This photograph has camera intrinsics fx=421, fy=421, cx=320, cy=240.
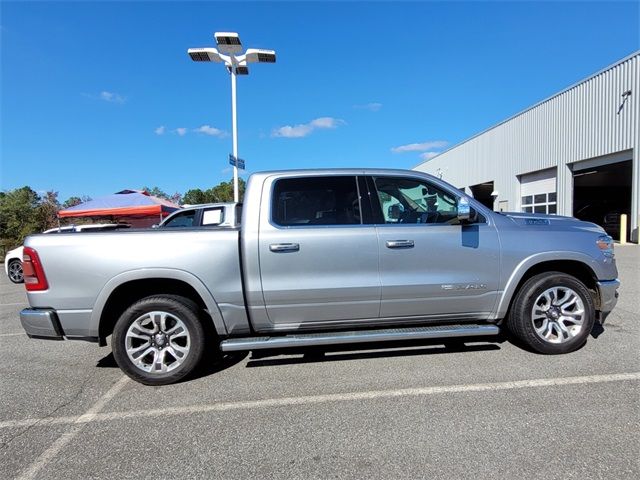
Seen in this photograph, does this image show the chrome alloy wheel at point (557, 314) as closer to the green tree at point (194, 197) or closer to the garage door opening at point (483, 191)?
the garage door opening at point (483, 191)

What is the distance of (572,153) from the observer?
21250 millimetres

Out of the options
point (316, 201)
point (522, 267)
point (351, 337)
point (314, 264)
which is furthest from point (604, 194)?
point (314, 264)

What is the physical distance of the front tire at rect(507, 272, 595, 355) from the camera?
4.27 meters

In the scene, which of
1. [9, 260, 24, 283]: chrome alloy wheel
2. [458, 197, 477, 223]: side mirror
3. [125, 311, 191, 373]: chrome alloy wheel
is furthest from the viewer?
[9, 260, 24, 283]: chrome alloy wheel

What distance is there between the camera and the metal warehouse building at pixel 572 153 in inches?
715

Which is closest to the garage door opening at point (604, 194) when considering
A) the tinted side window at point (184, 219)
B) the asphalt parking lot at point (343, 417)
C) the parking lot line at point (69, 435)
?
the tinted side window at point (184, 219)

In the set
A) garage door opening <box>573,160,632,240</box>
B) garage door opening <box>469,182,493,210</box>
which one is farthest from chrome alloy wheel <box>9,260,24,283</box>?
garage door opening <box>469,182,493,210</box>

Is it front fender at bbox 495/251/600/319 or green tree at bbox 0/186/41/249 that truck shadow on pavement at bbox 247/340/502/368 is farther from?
green tree at bbox 0/186/41/249

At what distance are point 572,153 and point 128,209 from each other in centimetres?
2114

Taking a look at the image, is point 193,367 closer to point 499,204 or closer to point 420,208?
point 420,208

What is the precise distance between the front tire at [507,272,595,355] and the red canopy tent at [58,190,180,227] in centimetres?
1527

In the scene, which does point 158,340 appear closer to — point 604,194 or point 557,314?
point 557,314

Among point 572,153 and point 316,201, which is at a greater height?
point 572,153

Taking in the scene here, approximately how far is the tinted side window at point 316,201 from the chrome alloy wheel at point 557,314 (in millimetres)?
2098
